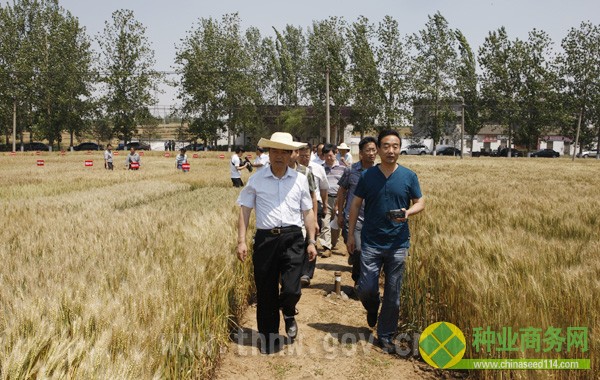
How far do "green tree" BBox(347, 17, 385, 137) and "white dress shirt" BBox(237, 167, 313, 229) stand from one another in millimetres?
52198

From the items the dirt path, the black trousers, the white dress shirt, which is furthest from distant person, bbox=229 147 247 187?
the black trousers

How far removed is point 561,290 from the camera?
3.45 meters

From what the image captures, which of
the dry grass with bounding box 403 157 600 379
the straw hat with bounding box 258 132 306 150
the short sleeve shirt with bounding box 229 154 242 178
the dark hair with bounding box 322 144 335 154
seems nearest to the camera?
the dry grass with bounding box 403 157 600 379

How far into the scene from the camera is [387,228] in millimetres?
4387

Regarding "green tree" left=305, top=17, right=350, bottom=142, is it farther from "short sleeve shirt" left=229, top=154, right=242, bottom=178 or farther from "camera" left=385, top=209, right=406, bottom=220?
"camera" left=385, top=209, right=406, bottom=220

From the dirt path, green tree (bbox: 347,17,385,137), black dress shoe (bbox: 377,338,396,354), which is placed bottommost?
the dirt path

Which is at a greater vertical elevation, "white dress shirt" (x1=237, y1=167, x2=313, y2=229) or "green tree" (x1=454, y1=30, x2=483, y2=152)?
"green tree" (x1=454, y1=30, x2=483, y2=152)

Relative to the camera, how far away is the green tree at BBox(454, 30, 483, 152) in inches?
2281

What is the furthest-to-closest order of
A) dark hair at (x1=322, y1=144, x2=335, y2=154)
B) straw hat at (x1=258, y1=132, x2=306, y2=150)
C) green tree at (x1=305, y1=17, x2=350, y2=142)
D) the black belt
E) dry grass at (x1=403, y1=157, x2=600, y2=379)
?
green tree at (x1=305, y1=17, x2=350, y2=142) → dark hair at (x1=322, y1=144, x2=335, y2=154) → the black belt → straw hat at (x1=258, y1=132, x2=306, y2=150) → dry grass at (x1=403, y1=157, x2=600, y2=379)

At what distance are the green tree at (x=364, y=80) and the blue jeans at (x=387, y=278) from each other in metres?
52.3

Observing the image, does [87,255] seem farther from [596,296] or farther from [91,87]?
[91,87]

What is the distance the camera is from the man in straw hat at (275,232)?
4383 millimetres

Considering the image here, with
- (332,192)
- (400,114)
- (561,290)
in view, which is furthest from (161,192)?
(400,114)

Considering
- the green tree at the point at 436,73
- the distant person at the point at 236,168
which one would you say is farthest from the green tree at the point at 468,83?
the distant person at the point at 236,168
